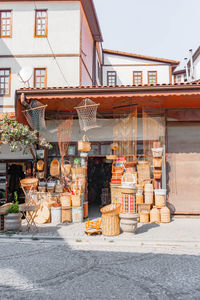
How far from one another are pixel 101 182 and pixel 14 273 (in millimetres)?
11044

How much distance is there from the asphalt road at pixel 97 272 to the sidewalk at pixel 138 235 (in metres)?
0.50

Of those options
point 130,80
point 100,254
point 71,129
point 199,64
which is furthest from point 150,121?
point 199,64

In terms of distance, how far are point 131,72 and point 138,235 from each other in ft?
56.9

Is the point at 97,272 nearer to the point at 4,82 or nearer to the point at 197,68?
the point at 4,82

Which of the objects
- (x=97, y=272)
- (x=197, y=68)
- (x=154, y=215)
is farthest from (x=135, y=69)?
(x=97, y=272)

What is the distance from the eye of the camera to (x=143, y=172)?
34.8 feet

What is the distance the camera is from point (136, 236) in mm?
7762

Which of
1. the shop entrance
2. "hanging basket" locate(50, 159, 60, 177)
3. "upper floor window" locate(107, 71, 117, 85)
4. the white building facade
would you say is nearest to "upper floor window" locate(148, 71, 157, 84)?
"upper floor window" locate(107, 71, 117, 85)

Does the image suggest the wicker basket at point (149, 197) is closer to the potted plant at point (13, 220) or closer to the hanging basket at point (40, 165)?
the hanging basket at point (40, 165)

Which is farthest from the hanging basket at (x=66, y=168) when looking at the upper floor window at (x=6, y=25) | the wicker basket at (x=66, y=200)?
the upper floor window at (x=6, y=25)

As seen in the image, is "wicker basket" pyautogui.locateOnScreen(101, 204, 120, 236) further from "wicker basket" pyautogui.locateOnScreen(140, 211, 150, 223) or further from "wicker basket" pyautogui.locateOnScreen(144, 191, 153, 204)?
"wicker basket" pyautogui.locateOnScreen(144, 191, 153, 204)

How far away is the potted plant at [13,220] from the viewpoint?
8.32m

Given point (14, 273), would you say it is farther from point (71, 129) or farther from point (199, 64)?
point (199, 64)

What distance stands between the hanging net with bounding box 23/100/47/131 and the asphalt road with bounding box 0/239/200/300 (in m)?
4.83
